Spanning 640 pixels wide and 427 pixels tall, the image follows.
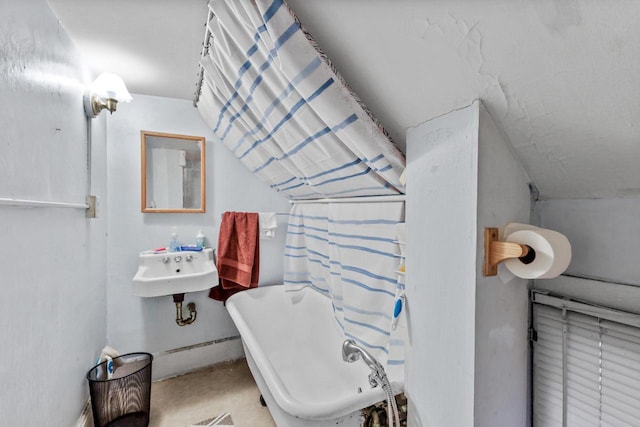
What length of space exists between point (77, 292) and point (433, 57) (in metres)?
1.86

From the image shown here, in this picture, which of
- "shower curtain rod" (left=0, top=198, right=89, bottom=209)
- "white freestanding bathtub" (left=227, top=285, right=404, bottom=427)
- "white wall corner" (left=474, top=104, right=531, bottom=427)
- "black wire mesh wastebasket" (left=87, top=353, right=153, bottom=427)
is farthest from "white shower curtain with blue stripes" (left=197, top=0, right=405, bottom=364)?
"black wire mesh wastebasket" (left=87, top=353, right=153, bottom=427)

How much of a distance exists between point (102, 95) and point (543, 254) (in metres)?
2.15

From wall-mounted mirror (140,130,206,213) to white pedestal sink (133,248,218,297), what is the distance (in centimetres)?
37

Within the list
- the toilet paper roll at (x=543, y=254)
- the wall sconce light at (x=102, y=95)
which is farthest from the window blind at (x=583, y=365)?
the wall sconce light at (x=102, y=95)

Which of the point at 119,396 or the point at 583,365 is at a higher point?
the point at 583,365

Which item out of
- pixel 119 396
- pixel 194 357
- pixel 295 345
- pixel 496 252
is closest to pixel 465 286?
pixel 496 252

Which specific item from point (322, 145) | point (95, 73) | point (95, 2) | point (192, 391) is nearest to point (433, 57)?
point (322, 145)

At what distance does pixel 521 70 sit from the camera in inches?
23.5

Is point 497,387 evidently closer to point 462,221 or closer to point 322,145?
point 462,221

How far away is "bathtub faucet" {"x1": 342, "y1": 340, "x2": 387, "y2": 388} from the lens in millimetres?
1025

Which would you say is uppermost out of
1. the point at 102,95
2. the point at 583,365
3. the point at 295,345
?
the point at 102,95

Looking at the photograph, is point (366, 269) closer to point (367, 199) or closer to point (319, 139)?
point (367, 199)

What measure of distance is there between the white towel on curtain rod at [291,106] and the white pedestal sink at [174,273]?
38.2 inches

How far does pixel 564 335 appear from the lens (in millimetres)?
755
